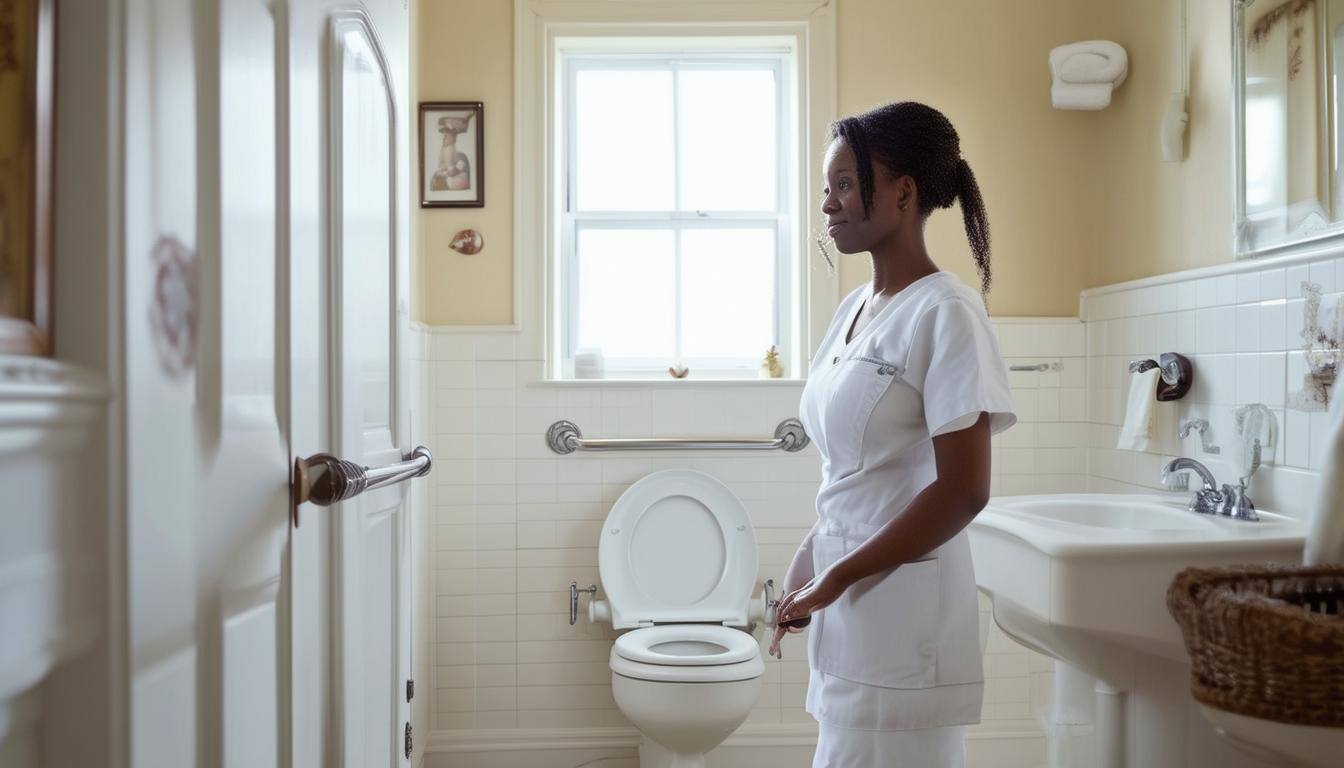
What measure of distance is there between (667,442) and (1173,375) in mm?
1324

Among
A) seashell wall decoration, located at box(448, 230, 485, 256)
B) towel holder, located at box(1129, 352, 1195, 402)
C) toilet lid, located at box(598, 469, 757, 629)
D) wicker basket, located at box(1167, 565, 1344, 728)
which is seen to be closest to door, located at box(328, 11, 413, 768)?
wicker basket, located at box(1167, 565, 1344, 728)

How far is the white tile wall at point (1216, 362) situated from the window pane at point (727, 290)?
97 centimetres

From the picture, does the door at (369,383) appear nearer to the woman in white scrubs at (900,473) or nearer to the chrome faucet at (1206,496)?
the woman in white scrubs at (900,473)

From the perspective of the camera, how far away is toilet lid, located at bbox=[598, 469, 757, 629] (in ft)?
8.88

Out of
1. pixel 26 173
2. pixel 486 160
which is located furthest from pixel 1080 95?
pixel 26 173

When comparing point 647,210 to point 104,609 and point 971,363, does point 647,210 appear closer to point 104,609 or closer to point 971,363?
point 971,363

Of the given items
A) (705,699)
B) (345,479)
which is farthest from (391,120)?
(705,699)

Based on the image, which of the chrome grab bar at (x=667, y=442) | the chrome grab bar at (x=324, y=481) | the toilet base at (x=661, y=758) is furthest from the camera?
the chrome grab bar at (x=667, y=442)

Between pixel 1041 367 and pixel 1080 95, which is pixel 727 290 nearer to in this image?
pixel 1041 367

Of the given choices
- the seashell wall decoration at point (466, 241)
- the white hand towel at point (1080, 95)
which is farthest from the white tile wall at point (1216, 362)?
the seashell wall decoration at point (466, 241)

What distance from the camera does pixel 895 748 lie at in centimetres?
124

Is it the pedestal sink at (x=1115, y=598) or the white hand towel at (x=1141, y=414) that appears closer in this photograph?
the pedestal sink at (x=1115, y=598)

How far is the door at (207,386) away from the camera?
609mm

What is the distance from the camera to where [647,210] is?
3086 mm
